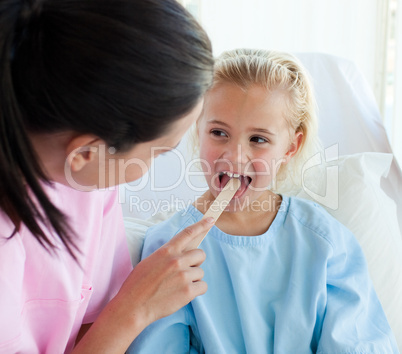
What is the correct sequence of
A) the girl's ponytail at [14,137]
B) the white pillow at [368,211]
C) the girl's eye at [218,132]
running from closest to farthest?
the girl's ponytail at [14,137] < the girl's eye at [218,132] < the white pillow at [368,211]

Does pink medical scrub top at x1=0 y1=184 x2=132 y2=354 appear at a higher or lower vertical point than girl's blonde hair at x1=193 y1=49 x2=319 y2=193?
lower

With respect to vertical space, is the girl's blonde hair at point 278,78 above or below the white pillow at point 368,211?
above

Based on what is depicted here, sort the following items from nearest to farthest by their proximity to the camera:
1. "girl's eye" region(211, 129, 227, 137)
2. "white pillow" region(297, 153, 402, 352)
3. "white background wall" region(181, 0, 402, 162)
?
"girl's eye" region(211, 129, 227, 137)
"white pillow" region(297, 153, 402, 352)
"white background wall" region(181, 0, 402, 162)

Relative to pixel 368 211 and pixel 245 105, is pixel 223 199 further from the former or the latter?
pixel 368 211

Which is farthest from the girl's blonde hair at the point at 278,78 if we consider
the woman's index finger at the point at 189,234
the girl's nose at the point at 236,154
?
the woman's index finger at the point at 189,234

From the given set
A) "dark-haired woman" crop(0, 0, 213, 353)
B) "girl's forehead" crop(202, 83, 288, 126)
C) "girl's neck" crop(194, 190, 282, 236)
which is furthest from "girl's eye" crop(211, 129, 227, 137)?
"dark-haired woman" crop(0, 0, 213, 353)

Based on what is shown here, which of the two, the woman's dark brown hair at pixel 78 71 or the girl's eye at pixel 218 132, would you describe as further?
the girl's eye at pixel 218 132

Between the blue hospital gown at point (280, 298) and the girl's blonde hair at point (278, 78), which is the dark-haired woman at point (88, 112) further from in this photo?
the girl's blonde hair at point (278, 78)

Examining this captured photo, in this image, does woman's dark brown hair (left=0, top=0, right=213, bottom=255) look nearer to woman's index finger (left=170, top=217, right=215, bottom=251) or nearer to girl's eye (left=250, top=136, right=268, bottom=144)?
woman's index finger (left=170, top=217, right=215, bottom=251)

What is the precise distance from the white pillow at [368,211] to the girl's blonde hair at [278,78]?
18 cm

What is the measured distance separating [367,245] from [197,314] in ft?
1.78

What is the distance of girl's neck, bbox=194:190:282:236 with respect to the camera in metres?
1.21

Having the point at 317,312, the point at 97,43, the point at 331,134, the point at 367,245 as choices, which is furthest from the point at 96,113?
the point at 331,134

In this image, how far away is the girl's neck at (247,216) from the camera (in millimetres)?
1212
